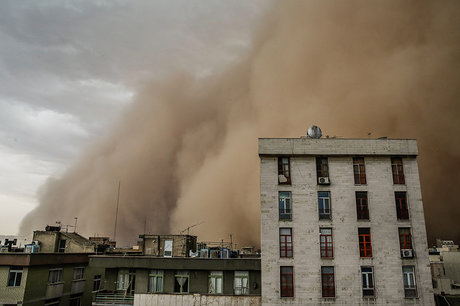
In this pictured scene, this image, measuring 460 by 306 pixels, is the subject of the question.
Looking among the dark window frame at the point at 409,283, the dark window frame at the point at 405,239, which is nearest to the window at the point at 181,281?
the dark window frame at the point at 409,283

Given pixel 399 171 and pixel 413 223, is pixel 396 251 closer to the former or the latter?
pixel 413 223

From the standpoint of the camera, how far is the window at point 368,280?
1638 centimetres

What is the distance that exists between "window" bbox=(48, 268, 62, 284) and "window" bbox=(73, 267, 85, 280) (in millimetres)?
1543

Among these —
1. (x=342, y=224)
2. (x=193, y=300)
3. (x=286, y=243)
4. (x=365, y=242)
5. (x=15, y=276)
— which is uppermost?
(x=342, y=224)

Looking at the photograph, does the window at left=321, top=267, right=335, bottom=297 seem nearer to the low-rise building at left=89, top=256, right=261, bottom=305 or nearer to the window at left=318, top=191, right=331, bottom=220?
the window at left=318, top=191, right=331, bottom=220

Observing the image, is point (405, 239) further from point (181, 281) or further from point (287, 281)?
point (181, 281)

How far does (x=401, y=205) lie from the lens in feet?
57.6

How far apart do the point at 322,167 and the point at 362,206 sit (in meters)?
2.92

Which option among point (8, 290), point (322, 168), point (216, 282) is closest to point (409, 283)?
point (322, 168)

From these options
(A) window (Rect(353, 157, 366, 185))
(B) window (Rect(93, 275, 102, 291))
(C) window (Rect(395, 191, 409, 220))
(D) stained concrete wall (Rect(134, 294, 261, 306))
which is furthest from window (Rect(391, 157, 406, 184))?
(B) window (Rect(93, 275, 102, 291))

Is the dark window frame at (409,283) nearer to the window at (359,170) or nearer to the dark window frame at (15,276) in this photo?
the window at (359,170)

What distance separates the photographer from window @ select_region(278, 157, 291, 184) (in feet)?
59.0

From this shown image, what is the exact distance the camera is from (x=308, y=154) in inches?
716

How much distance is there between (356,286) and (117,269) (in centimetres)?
1310
